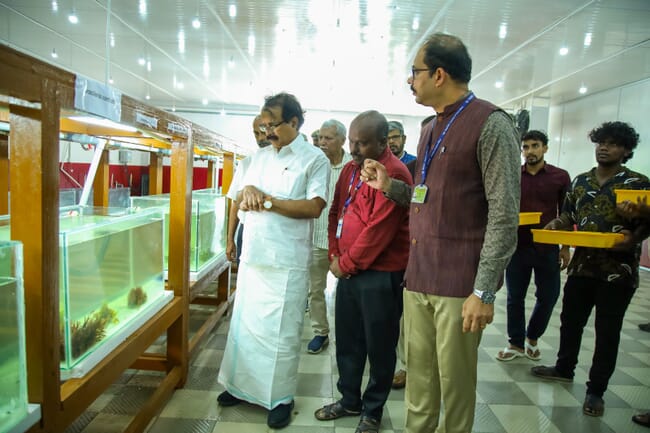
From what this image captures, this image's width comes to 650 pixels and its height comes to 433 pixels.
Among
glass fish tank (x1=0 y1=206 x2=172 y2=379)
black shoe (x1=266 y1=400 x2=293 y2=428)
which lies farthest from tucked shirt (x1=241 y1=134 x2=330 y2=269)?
black shoe (x1=266 y1=400 x2=293 y2=428)

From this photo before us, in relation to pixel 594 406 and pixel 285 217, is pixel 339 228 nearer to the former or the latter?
pixel 285 217

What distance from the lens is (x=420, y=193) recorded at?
152cm

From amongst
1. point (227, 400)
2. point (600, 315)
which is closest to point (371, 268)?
point (227, 400)

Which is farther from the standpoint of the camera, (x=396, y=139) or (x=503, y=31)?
(x=503, y=31)

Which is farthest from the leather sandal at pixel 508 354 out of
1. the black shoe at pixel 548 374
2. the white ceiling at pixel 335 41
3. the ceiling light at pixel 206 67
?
the ceiling light at pixel 206 67

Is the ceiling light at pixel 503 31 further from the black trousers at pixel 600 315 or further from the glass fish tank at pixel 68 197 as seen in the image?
the glass fish tank at pixel 68 197

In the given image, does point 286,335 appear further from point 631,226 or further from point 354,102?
point 354,102

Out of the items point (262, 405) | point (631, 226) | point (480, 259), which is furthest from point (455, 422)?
point (631, 226)

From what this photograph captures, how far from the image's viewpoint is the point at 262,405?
7.04 ft

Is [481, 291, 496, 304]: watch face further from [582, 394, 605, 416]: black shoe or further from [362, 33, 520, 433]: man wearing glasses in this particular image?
[582, 394, 605, 416]: black shoe

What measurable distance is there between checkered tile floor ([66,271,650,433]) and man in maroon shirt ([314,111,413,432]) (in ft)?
1.01

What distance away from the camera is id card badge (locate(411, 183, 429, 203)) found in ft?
4.92

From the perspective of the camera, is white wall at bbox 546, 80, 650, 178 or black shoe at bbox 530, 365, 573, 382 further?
white wall at bbox 546, 80, 650, 178

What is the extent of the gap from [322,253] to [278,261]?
1.29m
